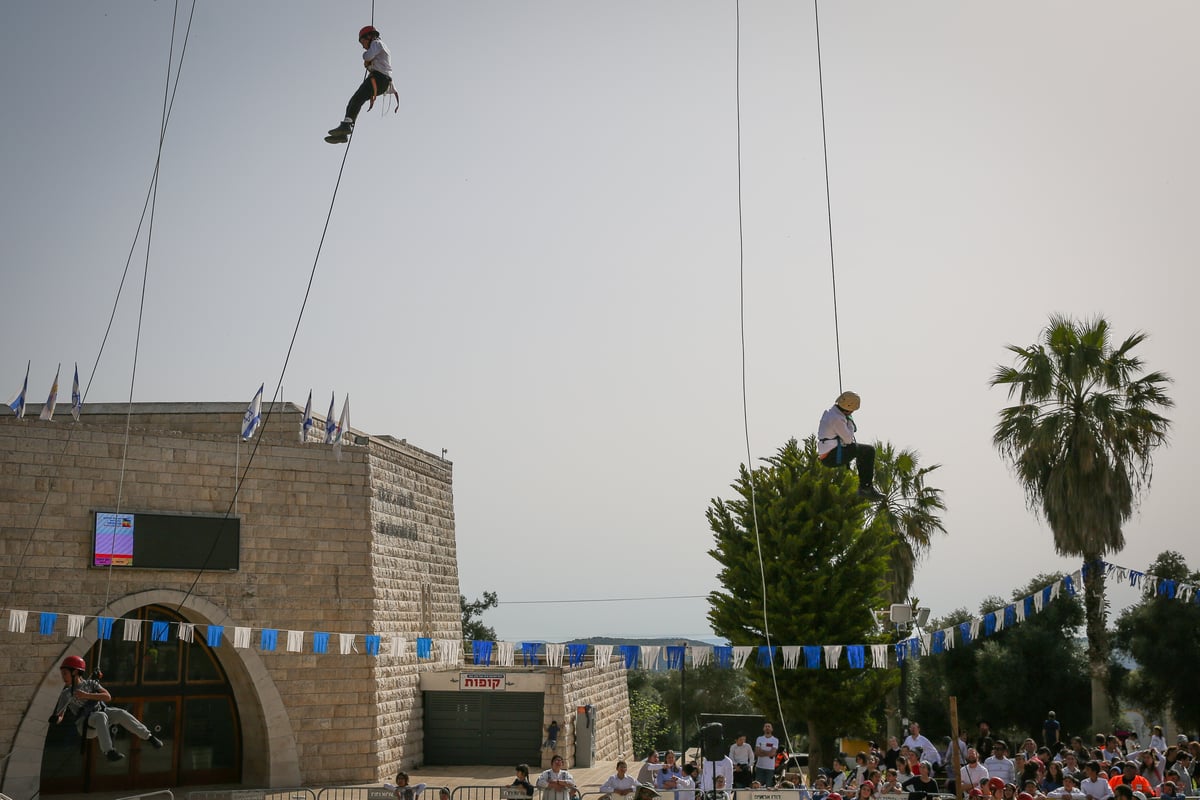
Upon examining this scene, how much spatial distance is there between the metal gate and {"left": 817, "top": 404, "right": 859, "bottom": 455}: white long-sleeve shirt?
1421 cm

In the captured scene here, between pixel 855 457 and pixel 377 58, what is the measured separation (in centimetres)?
607

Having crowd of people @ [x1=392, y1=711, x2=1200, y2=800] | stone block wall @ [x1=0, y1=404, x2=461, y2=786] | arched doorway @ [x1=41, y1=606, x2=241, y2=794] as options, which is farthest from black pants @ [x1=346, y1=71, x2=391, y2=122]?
arched doorway @ [x1=41, y1=606, x2=241, y2=794]

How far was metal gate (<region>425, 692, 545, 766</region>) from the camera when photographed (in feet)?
76.4

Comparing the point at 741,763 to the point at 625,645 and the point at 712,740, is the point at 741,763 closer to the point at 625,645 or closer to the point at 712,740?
the point at 625,645

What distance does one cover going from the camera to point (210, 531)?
65.6 feet

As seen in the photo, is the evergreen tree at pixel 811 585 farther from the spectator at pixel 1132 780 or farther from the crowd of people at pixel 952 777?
the spectator at pixel 1132 780

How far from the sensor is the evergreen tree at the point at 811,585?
65.7 feet

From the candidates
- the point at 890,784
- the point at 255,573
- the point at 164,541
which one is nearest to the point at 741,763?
the point at 890,784

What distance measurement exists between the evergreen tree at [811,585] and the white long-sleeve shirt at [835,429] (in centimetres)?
938

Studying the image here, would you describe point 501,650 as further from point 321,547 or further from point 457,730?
point 457,730

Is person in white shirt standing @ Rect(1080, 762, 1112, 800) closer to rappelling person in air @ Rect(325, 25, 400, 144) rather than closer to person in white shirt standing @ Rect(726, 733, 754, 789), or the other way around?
person in white shirt standing @ Rect(726, 733, 754, 789)

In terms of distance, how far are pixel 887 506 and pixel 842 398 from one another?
14490mm

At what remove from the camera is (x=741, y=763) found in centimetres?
1543

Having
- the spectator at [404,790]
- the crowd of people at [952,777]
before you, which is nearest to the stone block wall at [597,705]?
the crowd of people at [952,777]
